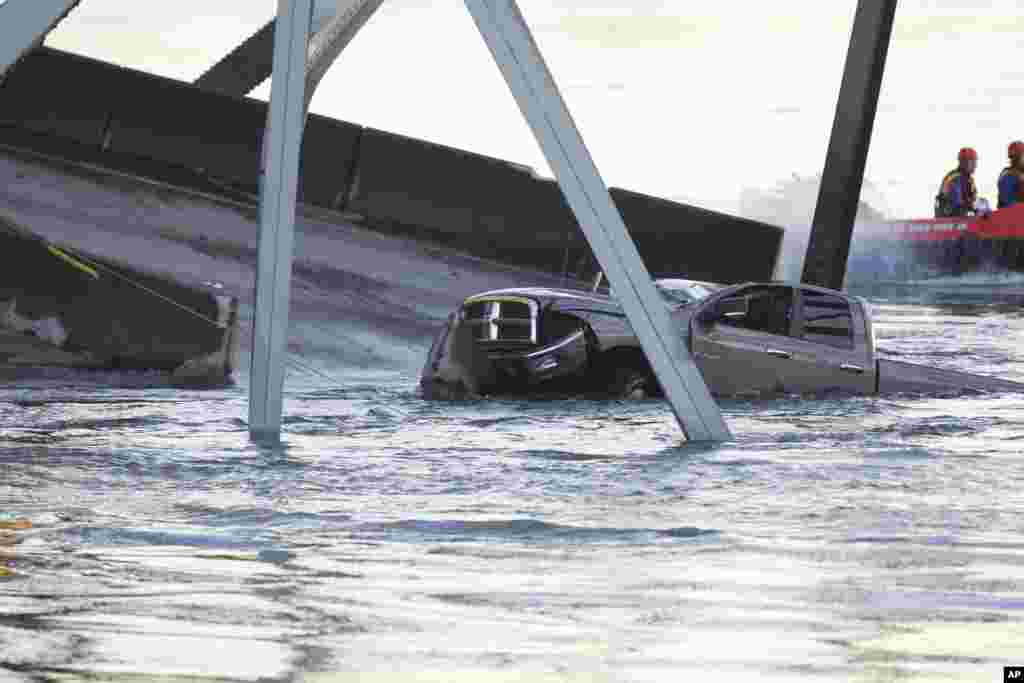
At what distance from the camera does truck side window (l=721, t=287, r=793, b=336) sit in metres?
17.2

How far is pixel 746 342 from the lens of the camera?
17.0 meters

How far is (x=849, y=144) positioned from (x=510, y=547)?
16.2 meters

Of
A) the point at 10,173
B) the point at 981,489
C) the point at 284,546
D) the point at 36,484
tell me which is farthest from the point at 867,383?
the point at 10,173

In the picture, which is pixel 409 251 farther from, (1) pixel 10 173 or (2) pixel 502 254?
(1) pixel 10 173

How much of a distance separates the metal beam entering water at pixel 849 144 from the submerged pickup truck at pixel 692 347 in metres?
5.34

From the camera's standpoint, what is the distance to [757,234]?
87.0 ft

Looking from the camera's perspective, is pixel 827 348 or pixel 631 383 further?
pixel 827 348

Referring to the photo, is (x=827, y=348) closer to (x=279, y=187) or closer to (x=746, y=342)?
(x=746, y=342)

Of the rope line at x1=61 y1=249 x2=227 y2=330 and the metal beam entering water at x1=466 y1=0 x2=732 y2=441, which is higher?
the metal beam entering water at x1=466 y1=0 x2=732 y2=441

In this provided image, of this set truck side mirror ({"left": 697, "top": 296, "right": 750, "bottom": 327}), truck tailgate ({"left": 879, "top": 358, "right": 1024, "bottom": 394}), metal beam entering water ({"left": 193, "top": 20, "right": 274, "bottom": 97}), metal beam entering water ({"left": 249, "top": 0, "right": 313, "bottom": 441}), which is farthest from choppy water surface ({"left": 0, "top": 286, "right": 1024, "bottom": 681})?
metal beam entering water ({"left": 193, "top": 20, "right": 274, "bottom": 97})

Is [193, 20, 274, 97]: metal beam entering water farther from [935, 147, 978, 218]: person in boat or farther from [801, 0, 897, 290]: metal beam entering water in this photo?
[935, 147, 978, 218]: person in boat

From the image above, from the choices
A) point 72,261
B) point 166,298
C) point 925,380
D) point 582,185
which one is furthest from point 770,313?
point 72,261

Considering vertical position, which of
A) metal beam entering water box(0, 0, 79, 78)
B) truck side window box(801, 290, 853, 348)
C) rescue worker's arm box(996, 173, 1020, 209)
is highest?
rescue worker's arm box(996, 173, 1020, 209)

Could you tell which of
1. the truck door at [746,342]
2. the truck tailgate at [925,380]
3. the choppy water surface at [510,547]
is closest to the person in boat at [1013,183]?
the truck tailgate at [925,380]
